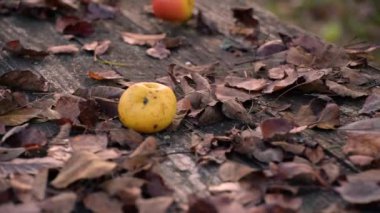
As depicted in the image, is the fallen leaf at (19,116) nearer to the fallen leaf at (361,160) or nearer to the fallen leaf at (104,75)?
the fallen leaf at (104,75)

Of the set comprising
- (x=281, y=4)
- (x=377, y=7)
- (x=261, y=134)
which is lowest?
(x=281, y=4)

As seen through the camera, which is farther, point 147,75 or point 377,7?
point 377,7

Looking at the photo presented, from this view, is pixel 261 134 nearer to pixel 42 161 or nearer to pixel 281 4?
pixel 42 161

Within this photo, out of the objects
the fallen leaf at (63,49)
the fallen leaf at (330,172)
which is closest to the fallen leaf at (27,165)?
the fallen leaf at (330,172)

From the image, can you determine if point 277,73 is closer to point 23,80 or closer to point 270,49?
point 270,49

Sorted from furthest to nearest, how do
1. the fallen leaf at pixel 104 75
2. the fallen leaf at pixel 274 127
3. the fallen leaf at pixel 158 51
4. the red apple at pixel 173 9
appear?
the red apple at pixel 173 9
the fallen leaf at pixel 158 51
the fallen leaf at pixel 104 75
the fallen leaf at pixel 274 127

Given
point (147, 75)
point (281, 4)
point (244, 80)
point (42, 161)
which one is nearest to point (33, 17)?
point (147, 75)

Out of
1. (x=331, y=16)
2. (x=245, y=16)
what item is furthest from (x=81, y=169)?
(x=331, y=16)
